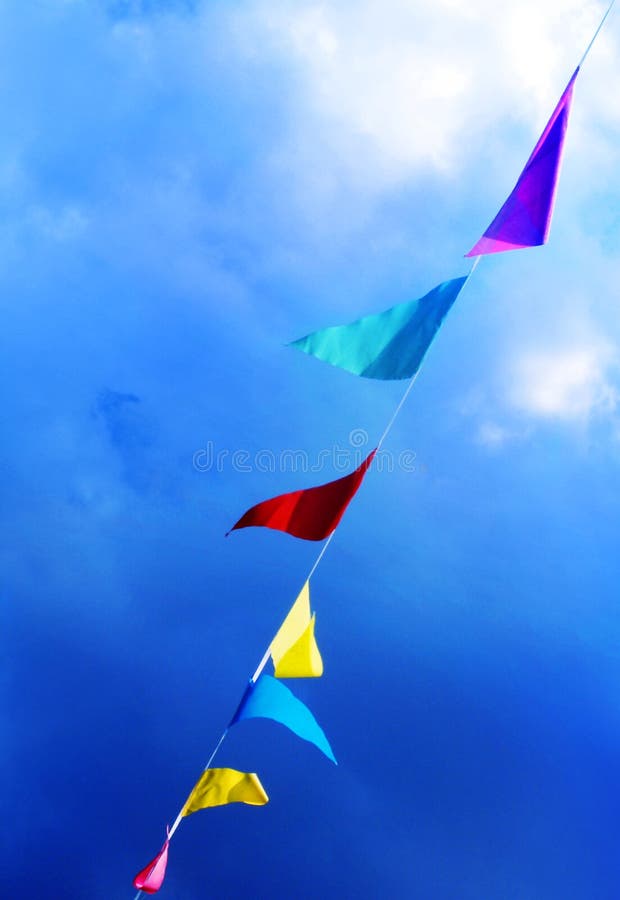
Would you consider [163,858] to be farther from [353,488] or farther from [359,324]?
[359,324]

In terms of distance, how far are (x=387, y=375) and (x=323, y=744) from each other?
2285 millimetres

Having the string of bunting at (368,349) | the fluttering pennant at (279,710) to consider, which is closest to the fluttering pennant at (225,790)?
the string of bunting at (368,349)

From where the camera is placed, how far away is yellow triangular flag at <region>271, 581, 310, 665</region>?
450 centimetres

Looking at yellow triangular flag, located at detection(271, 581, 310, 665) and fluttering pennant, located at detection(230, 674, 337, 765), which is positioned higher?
yellow triangular flag, located at detection(271, 581, 310, 665)

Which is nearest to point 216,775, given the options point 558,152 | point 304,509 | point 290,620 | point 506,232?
point 290,620

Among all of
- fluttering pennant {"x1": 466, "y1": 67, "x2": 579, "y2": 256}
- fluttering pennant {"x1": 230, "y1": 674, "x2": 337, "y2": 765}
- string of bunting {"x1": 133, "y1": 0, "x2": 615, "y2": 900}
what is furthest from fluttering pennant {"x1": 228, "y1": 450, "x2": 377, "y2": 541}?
fluttering pennant {"x1": 466, "y1": 67, "x2": 579, "y2": 256}

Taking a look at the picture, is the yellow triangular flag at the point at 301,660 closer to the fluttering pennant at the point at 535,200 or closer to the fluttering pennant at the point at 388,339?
the fluttering pennant at the point at 388,339

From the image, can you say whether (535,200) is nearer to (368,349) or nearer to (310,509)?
(368,349)

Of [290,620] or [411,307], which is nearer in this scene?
[411,307]

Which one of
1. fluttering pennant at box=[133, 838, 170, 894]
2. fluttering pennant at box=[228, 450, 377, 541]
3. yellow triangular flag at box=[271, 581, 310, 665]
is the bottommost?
fluttering pennant at box=[133, 838, 170, 894]

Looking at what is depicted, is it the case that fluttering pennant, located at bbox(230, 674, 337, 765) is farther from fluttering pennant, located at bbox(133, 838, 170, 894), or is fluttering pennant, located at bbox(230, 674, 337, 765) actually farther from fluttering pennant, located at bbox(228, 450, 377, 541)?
fluttering pennant, located at bbox(228, 450, 377, 541)

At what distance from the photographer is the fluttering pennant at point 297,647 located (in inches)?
177

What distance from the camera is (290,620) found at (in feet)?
15.0

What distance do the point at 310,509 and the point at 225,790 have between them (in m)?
1.89
